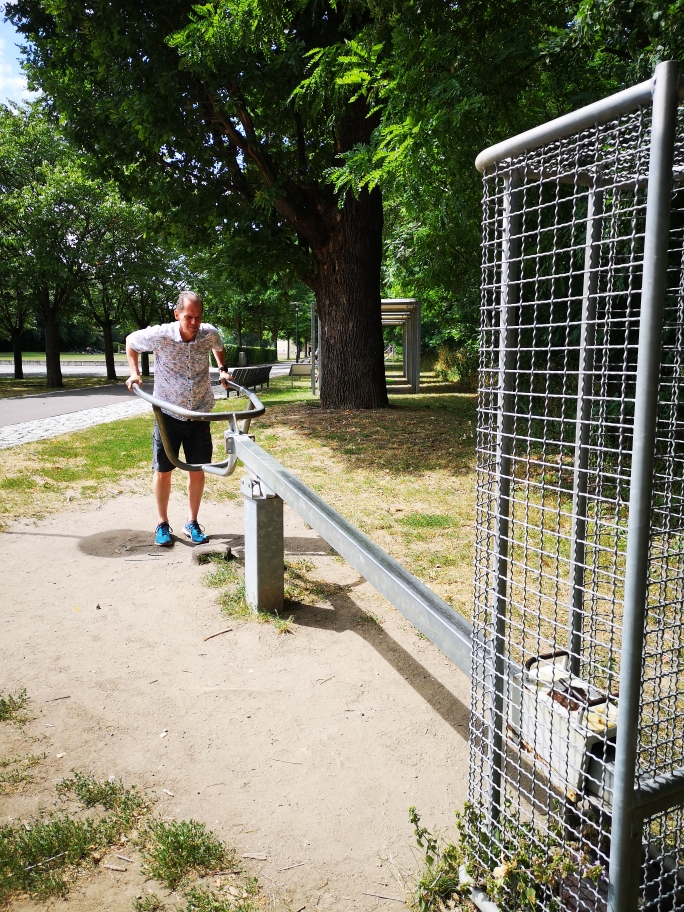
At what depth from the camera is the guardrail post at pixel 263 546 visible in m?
3.58

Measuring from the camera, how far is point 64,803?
2.22 m

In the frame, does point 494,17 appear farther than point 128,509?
Yes

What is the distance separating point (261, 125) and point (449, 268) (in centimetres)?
478

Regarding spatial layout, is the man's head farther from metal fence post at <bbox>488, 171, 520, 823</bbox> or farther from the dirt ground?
metal fence post at <bbox>488, 171, 520, 823</bbox>

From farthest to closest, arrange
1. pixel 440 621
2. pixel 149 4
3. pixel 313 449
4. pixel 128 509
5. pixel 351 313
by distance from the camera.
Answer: pixel 351 313
pixel 149 4
pixel 313 449
pixel 128 509
pixel 440 621

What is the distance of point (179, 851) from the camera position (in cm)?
197

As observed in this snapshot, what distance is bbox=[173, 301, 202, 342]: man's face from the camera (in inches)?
179

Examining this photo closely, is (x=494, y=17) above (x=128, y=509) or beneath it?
above

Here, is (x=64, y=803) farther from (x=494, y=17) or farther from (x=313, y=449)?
(x=494, y=17)

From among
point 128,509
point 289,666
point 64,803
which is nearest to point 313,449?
point 128,509

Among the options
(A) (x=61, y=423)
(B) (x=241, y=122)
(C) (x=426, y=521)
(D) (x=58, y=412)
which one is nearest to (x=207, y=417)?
(C) (x=426, y=521)

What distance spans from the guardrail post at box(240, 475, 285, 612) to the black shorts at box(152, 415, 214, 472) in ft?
4.00

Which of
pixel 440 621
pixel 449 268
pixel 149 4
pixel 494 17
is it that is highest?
pixel 149 4

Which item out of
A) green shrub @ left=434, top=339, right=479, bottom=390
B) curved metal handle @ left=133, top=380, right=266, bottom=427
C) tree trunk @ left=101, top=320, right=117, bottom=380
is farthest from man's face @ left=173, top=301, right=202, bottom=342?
tree trunk @ left=101, top=320, right=117, bottom=380
